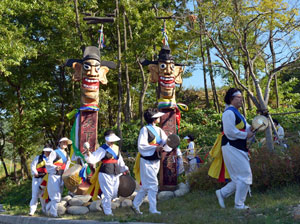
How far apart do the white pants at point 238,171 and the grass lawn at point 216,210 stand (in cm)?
30

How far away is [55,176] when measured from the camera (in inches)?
361

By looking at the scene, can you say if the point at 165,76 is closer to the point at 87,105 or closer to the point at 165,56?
the point at 165,56

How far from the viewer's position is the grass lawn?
18.0 feet

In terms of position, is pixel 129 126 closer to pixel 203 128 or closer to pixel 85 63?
pixel 203 128

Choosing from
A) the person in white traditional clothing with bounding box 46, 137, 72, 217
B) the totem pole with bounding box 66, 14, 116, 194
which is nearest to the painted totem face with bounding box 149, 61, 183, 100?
the totem pole with bounding box 66, 14, 116, 194

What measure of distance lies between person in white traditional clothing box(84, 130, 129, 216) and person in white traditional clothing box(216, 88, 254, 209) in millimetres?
2497

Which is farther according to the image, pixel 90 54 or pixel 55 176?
pixel 90 54

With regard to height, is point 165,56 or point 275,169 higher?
point 165,56

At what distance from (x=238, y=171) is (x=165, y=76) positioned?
590 centimetres

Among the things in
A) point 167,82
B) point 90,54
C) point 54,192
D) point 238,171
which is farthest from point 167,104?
point 238,171

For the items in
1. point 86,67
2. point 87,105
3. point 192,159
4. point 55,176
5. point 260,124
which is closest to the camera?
point 260,124

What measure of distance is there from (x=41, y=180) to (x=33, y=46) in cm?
1053

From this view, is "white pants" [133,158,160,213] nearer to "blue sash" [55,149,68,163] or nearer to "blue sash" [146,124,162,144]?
"blue sash" [146,124,162,144]

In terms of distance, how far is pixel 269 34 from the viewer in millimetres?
11641
